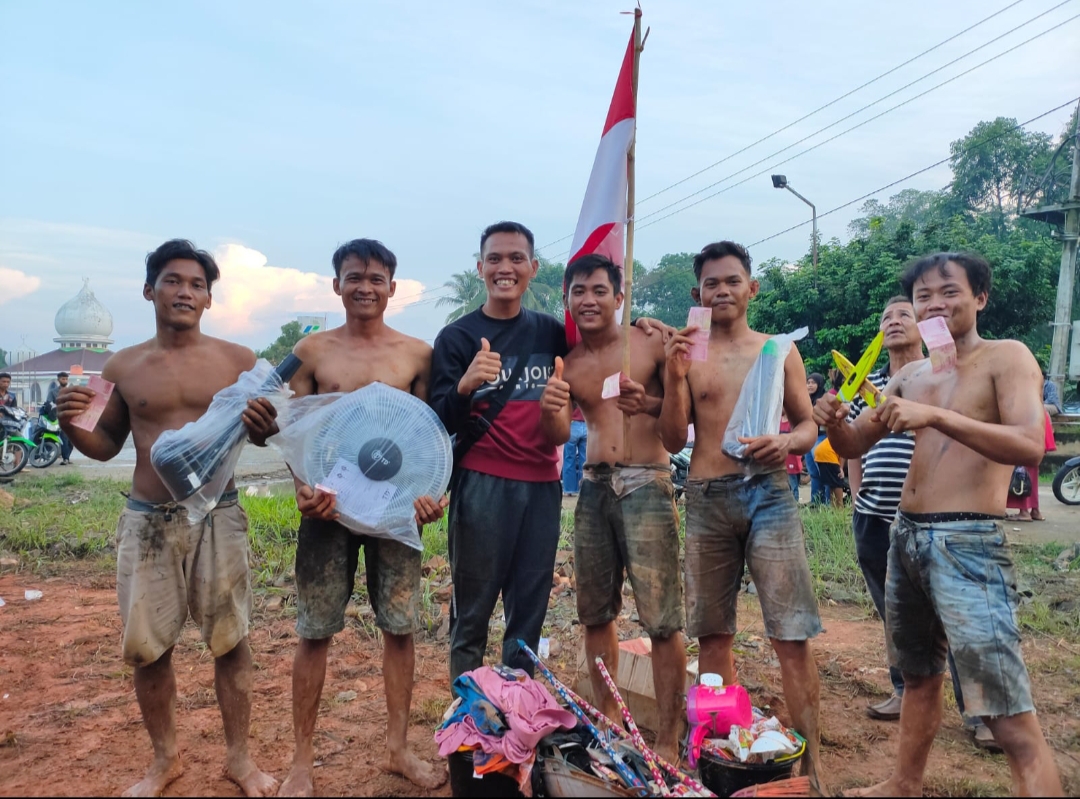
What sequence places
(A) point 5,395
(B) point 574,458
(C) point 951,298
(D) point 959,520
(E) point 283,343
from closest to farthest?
(D) point 959,520 → (C) point 951,298 → (B) point 574,458 → (A) point 5,395 → (E) point 283,343

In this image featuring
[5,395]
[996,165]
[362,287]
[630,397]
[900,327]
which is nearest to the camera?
[630,397]

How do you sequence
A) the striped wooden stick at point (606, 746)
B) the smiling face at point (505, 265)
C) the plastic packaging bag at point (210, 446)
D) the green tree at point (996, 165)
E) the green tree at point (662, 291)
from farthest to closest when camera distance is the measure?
the green tree at point (662, 291) → the green tree at point (996, 165) → the smiling face at point (505, 265) → the plastic packaging bag at point (210, 446) → the striped wooden stick at point (606, 746)

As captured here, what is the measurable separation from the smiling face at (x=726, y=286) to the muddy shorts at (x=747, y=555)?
2.44 ft

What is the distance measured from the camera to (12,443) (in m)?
12.4

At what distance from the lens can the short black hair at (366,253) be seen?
3199 mm

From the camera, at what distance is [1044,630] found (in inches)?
189

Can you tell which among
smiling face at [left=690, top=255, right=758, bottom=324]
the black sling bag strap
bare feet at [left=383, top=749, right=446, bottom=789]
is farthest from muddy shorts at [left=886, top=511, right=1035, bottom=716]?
bare feet at [left=383, top=749, right=446, bottom=789]

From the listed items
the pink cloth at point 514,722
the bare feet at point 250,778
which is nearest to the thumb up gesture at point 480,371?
the pink cloth at point 514,722

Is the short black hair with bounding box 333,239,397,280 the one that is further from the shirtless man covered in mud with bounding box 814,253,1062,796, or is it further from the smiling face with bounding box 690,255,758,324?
the shirtless man covered in mud with bounding box 814,253,1062,796

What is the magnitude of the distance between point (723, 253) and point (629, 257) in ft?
1.39

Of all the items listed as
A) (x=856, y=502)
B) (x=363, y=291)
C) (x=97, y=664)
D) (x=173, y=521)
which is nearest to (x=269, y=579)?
(x=97, y=664)

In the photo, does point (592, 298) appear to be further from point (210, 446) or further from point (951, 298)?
point (210, 446)

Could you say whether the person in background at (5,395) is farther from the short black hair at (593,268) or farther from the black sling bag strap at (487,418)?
the short black hair at (593,268)

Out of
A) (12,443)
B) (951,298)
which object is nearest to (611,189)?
(951,298)
